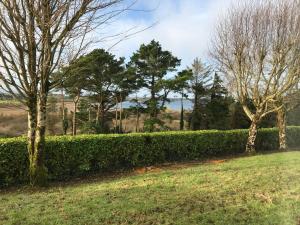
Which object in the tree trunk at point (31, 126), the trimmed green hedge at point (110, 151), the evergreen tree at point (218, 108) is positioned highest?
the evergreen tree at point (218, 108)

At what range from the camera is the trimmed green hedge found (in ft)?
28.8

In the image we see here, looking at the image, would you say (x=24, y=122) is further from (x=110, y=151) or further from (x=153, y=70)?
(x=110, y=151)

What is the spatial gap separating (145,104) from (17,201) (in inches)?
636

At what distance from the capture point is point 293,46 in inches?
599

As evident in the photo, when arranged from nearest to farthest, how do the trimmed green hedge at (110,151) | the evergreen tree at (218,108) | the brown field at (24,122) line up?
the trimmed green hedge at (110,151), the brown field at (24,122), the evergreen tree at (218,108)

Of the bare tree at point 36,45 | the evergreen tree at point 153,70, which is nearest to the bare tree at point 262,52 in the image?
the evergreen tree at point 153,70

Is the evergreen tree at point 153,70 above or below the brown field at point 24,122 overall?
above

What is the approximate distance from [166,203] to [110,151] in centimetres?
547

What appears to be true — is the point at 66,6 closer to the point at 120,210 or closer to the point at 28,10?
the point at 28,10

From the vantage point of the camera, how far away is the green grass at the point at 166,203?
5.18 meters

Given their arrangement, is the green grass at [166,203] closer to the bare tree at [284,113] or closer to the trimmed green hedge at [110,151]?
the trimmed green hedge at [110,151]

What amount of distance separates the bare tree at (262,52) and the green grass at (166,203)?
26.6 feet

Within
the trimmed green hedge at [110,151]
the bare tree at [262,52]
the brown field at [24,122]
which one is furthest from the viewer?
the brown field at [24,122]

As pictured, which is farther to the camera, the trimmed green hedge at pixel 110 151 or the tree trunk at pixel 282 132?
the tree trunk at pixel 282 132
